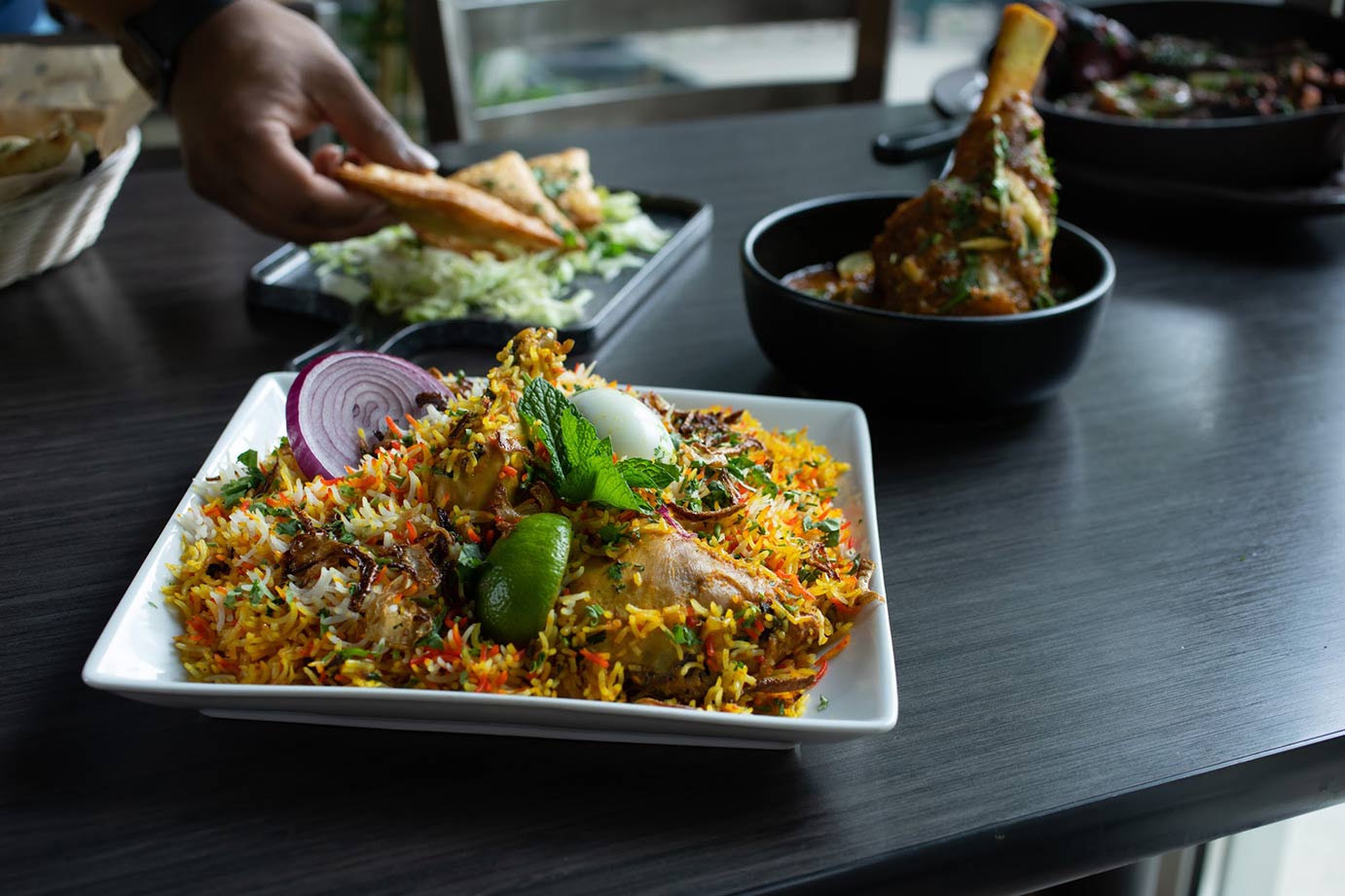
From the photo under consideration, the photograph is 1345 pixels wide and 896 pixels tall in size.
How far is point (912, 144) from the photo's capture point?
1918 millimetres

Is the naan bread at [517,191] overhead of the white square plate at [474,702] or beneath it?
beneath

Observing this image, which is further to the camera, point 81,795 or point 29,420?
point 29,420

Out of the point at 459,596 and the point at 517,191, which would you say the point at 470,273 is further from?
the point at 459,596

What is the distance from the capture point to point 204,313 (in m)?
1.86

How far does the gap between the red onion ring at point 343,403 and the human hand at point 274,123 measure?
0.61 metres

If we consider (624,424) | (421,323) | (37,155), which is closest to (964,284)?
(624,424)

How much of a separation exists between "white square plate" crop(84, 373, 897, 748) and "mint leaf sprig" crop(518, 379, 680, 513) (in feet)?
0.69

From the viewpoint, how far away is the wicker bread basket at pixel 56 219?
1778 millimetres

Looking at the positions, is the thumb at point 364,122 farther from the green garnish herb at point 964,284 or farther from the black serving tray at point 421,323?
the green garnish herb at point 964,284

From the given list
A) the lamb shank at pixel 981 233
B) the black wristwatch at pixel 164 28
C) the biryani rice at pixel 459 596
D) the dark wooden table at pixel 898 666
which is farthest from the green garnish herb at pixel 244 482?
the black wristwatch at pixel 164 28

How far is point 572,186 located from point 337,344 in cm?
65

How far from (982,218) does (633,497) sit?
0.74 metres

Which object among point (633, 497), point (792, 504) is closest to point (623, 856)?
point (633, 497)

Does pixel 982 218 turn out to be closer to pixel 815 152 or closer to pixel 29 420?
pixel 815 152
